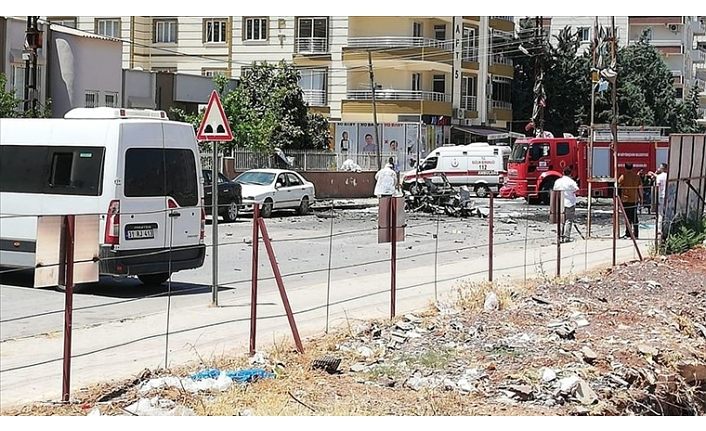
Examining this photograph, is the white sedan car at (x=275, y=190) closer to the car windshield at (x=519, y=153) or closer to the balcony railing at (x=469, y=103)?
the car windshield at (x=519, y=153)

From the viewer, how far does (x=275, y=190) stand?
1277 inches

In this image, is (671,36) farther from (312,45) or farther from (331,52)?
(312,45)

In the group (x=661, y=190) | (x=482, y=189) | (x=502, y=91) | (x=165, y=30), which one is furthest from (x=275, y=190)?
(x=502, y=91)

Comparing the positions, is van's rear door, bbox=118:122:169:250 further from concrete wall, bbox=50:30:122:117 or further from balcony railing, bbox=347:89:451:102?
balcony railing, bbox=347:89:451:102

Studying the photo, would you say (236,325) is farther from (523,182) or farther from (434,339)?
(523,182)

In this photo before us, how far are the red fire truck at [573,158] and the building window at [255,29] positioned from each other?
1760 cm

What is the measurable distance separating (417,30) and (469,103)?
7.47 metres

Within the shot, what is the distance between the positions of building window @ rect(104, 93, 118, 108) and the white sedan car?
7957 mm

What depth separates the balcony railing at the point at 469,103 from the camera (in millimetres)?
62062

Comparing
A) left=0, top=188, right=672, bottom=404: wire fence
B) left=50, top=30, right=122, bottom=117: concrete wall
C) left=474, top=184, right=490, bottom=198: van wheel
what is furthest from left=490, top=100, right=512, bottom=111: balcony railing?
left=0, top=188, right=672, bottom=404: wire fence

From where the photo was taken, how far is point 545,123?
219ft

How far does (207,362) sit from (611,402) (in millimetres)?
3482

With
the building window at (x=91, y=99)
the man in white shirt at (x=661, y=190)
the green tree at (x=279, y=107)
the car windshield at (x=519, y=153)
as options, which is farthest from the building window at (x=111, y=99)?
the man in white shirt at (x=661, y=190)

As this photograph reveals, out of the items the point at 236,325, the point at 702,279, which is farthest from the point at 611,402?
the point at 702,279
